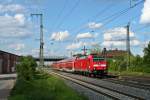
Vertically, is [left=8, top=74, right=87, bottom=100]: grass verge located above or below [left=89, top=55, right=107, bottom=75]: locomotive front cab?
below

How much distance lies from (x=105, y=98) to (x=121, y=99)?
5.82 feet

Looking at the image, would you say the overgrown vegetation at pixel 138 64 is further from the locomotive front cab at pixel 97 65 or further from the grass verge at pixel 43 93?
the grass verge at pixel 43 93

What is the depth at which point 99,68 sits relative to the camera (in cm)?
5547

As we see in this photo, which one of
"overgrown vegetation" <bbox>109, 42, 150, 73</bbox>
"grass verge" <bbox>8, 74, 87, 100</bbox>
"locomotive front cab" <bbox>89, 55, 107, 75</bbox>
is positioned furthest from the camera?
"overgrown vegetation" <bbox>109, 42, 150, 73</bbox>

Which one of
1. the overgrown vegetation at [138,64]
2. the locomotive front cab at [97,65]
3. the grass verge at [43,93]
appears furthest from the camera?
the overgrown vegetation at [138,64]

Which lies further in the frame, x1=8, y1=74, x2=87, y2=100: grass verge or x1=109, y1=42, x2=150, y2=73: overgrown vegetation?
x1=109, y1=42, x2=150, y2=73: overgrown vegetation

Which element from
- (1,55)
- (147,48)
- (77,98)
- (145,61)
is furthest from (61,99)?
(1,55)

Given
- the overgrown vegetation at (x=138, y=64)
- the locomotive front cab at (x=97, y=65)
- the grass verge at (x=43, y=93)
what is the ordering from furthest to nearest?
1. the overgrown vegetation at (x=138, y=64)
2. the locomotive front cab at (x=97, y=65)
3. the grass verge at (x=43, y=93)

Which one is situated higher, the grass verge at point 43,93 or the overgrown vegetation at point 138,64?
the overgrown vegetation at point 138,64

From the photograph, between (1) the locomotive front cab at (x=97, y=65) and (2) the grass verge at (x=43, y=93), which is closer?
(2) the grass verge at (x=43, y=93)

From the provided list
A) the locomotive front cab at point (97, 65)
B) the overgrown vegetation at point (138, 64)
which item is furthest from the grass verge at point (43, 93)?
the overgrown vegetation at point (138, 64)

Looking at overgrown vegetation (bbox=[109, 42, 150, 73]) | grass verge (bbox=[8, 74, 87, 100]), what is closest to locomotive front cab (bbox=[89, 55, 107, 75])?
overgrown vegetation (bbox=[109, 42, 150, 73])

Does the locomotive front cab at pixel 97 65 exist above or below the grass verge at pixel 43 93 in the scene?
above

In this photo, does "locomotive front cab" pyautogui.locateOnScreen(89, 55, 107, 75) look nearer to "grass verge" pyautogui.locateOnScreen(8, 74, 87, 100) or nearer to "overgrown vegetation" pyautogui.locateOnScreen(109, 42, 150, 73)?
"overgrown vegetation" pyautogui.locateOnScreen(109, 42, 150, 73)
